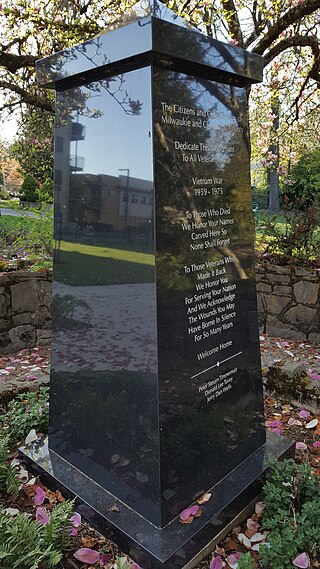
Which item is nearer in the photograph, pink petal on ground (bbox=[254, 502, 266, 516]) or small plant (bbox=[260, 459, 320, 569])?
small plant (bbox=[260, 459, 320, 569])

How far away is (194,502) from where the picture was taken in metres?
2.02

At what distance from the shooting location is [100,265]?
205cm

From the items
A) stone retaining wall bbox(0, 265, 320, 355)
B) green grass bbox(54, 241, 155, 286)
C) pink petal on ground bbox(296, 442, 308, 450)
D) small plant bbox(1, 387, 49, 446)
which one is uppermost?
green grass bbox(54, 241, 155, 286)

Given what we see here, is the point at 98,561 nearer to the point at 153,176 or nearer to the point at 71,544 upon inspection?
the point at 71,544

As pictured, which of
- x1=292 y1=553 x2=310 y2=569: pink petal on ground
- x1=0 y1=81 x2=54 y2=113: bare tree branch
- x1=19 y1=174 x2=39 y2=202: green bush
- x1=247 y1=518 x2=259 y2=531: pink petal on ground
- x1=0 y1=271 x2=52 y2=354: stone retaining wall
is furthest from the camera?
x1=19 y1=174 x2=39 y2=202: green bush

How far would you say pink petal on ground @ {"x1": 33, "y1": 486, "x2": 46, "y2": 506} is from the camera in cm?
215

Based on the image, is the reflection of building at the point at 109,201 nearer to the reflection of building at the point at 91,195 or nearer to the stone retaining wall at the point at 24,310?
the reflection of building at the point at 91,195

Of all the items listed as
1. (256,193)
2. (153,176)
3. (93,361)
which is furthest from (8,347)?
(256,193)

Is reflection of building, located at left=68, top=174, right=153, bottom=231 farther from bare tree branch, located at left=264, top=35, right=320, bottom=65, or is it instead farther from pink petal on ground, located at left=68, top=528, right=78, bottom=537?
bare tree branch, located at left=264, top=35, right=320, bottom=65

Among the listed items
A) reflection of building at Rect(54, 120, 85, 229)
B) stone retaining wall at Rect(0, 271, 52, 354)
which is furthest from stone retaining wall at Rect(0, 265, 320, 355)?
reflection of building at Rect(54, 120, 85, 229)

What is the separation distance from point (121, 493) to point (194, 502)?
13.0 inches

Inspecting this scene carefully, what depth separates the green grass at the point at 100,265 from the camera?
6.07 ft

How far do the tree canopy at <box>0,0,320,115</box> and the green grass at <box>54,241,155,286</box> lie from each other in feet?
13.4

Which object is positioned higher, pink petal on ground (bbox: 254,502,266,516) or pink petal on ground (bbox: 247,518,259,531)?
pink petal on ground (bbox: 254,502,266,516)
